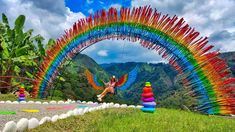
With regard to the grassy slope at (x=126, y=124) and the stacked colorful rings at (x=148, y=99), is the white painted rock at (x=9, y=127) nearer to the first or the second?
the grassy slope at (x=126, y=124)

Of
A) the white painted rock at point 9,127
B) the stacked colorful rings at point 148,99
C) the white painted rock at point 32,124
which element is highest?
the stacked colorful rings at point 148,99

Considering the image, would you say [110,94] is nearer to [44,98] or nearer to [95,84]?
[95,84]

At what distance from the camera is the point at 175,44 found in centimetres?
1347

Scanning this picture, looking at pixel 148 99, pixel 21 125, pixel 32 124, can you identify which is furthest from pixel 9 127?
pixel 148 99

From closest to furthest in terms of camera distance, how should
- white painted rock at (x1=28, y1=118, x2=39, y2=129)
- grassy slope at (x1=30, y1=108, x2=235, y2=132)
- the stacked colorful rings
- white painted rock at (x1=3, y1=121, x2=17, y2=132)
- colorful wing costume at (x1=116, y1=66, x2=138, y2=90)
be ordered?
white painted rock at (x1=3, y1=121, x2=17, y2=132)
white painted rock at (x1=28, y1=118, x2=39, y2=129)
grassy slope at (x1=30, y1=108, x2=235, y2=132)
the stacked colorful rings
colorful wing costume at (x1=116, y1=66, x2=138, y2=90)

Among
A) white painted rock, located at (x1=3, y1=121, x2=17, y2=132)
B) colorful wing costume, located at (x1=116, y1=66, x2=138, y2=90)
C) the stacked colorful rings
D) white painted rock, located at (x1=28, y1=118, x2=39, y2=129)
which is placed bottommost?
white painted rock, located at (x1=3, y1=121, x2=17, y2=132)

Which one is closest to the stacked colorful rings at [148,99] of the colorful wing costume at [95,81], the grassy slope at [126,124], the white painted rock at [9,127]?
the grassy slope at [126,124]

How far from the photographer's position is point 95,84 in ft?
62.1

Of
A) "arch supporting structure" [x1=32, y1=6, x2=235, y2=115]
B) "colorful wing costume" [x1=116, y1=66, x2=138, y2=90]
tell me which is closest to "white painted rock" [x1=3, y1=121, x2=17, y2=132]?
"arch supporting structure" [x1=32, y1=6, x2=235, y2=115]

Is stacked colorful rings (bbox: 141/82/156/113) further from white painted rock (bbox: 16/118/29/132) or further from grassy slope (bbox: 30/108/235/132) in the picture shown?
white painted rock (bbox: 16/118/29/132)

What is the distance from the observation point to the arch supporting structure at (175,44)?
12461 mm

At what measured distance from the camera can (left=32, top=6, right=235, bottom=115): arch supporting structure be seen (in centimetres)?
1246

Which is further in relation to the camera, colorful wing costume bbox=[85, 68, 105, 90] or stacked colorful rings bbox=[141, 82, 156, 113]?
colorful wing costume bbox=[85, 68, 105, 90]

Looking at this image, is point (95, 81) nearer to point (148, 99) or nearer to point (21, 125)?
point (148, 99)
